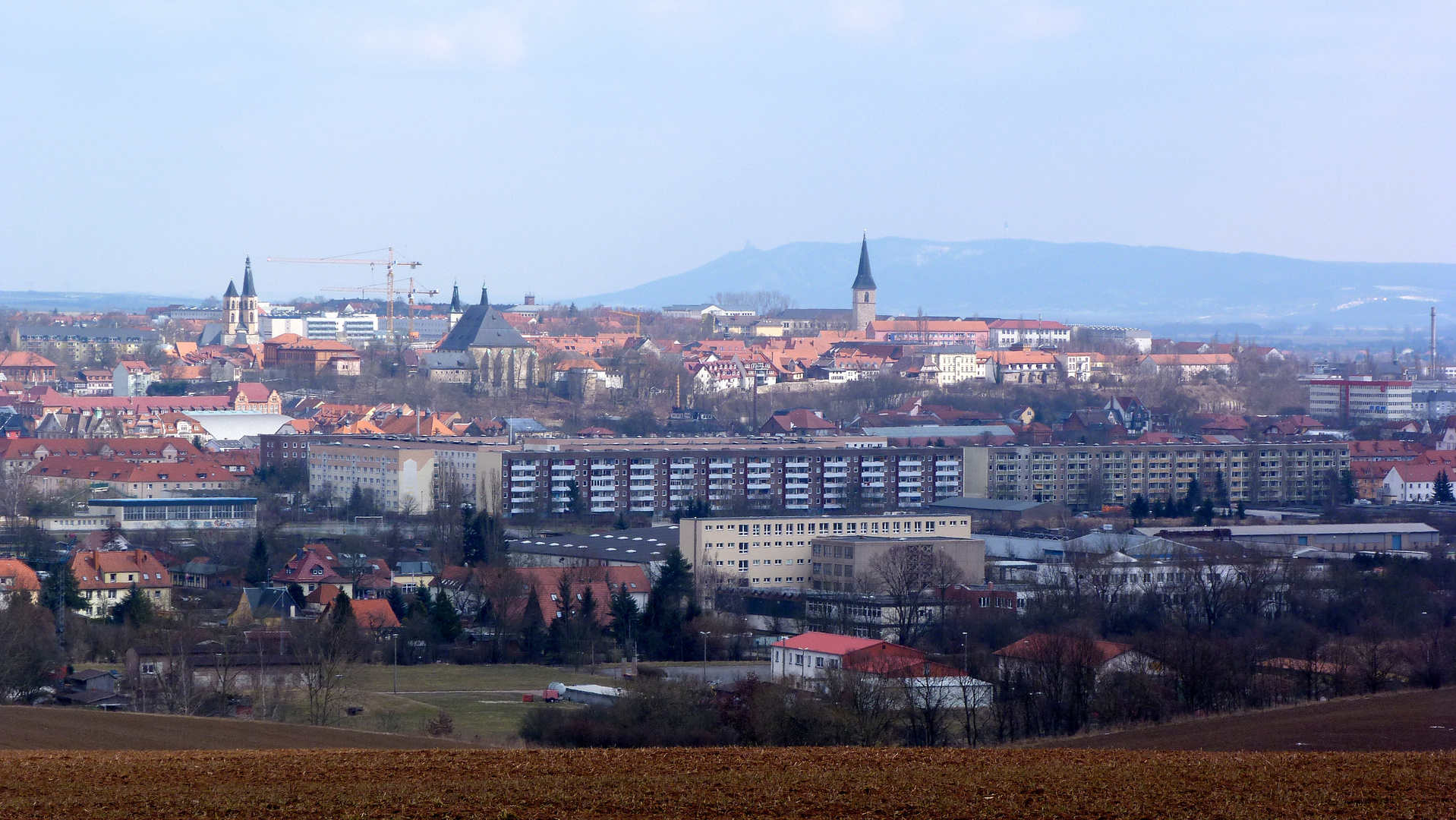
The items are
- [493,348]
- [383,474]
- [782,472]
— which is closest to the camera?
[383,474]

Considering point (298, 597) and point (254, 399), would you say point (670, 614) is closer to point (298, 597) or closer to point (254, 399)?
point (298, 597)

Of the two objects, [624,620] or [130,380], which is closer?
[624,620]

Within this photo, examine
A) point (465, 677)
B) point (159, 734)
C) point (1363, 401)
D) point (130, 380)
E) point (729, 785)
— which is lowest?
point (465, 677)

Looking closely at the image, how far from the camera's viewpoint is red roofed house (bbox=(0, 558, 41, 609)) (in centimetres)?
2416

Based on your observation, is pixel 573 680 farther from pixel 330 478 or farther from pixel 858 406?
pixel 858 406

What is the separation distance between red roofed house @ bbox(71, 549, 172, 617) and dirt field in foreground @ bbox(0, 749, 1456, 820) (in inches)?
582

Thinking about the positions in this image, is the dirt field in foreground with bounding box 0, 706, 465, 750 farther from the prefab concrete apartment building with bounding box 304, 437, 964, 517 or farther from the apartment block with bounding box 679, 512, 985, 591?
the prefab concrete apartment building with bounding box 304, 437, 964, 517

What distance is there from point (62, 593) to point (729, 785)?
16.6 metres

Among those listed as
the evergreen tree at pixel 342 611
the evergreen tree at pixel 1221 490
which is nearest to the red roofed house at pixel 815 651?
the evergreen tree at pixel 342 611

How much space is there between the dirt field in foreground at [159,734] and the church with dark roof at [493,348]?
50699 mm

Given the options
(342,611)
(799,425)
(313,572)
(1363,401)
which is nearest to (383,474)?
(313,572)

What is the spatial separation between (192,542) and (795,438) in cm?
1879

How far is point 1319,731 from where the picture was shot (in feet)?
44.1

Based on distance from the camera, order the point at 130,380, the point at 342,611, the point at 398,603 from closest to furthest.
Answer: the point at 342,611 → the point at 398,603 → the point at 130,380
